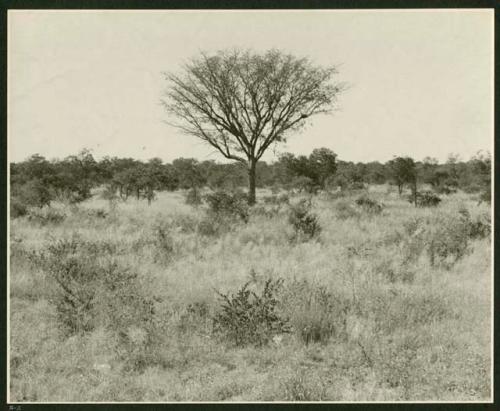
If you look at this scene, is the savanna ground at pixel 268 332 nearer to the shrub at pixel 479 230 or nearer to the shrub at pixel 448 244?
the shrub at pixel 448 244

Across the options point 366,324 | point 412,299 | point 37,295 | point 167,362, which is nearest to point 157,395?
point 167,362

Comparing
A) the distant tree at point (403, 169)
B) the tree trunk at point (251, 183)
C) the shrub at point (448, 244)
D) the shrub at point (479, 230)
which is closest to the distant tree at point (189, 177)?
the distant tree at point (403, 169)

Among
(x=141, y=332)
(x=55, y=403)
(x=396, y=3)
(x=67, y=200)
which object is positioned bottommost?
(x=55, y=403)

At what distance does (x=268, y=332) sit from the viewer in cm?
525

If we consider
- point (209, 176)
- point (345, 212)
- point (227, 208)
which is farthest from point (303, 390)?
point (209, 176)

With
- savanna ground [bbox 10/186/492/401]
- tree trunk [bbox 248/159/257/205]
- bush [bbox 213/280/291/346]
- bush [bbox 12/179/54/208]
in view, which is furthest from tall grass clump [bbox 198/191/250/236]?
bush [bbox 213/280/291/346]

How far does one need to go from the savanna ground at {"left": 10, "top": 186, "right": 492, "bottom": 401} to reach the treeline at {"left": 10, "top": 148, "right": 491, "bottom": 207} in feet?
21.1

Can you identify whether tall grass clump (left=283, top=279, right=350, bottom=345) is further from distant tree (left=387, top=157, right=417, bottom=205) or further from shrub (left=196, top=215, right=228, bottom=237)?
distant tree (left=387, top=157, right=417, bottom=205)

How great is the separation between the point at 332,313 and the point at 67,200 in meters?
12.9

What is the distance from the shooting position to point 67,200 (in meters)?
16.5

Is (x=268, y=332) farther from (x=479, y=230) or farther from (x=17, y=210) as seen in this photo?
(x=17, y=210)

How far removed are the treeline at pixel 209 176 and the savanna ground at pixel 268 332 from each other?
21.1 ft

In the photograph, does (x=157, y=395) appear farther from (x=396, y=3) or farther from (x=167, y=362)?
(x=396, y=3)

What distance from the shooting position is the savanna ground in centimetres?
459
